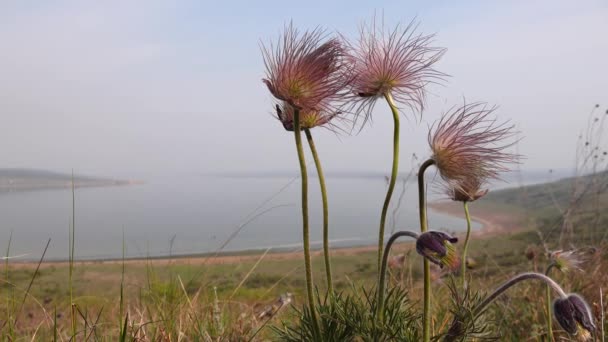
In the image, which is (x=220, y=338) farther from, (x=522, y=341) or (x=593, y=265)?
(x=593, y=265)

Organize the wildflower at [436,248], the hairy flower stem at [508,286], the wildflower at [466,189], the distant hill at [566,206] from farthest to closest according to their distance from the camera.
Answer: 1. the distant hill at [566,206]
2. the wildflower at [466,189]
3. the hairy flower stem at [508,286]
4. the wildflower at [436,248]

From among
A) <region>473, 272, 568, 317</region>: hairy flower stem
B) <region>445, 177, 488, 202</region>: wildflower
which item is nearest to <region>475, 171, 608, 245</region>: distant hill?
<region>445, 177, 488, 202</region>: wildflower

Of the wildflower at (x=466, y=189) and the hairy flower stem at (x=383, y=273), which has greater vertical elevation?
the wildflower at (x=466, y=189)

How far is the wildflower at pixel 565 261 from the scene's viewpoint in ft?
8.29

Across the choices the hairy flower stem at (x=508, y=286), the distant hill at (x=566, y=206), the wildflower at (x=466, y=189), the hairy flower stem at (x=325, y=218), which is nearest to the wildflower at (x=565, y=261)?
the wildflower at (x=466, y=189)

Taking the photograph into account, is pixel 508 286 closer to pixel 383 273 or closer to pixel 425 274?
pixel 425 274

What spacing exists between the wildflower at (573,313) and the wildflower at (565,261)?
65cm

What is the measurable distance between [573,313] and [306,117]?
1.21 metres

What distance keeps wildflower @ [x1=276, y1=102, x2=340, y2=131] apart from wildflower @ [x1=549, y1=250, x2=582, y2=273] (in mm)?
1339

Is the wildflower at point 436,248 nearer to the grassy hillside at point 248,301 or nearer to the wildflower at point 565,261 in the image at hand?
the grassy hillside at point 248,301

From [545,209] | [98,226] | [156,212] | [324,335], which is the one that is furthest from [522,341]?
[156,212]

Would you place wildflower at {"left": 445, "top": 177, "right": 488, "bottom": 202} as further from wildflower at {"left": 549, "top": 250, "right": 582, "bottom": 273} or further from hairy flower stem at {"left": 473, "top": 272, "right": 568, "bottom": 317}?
wildflower at {"left": 549, "top": 250, "right": 582, "bottom": 273}

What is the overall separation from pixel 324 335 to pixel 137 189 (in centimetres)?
13613

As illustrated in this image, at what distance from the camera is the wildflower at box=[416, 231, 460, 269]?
5.43ft
